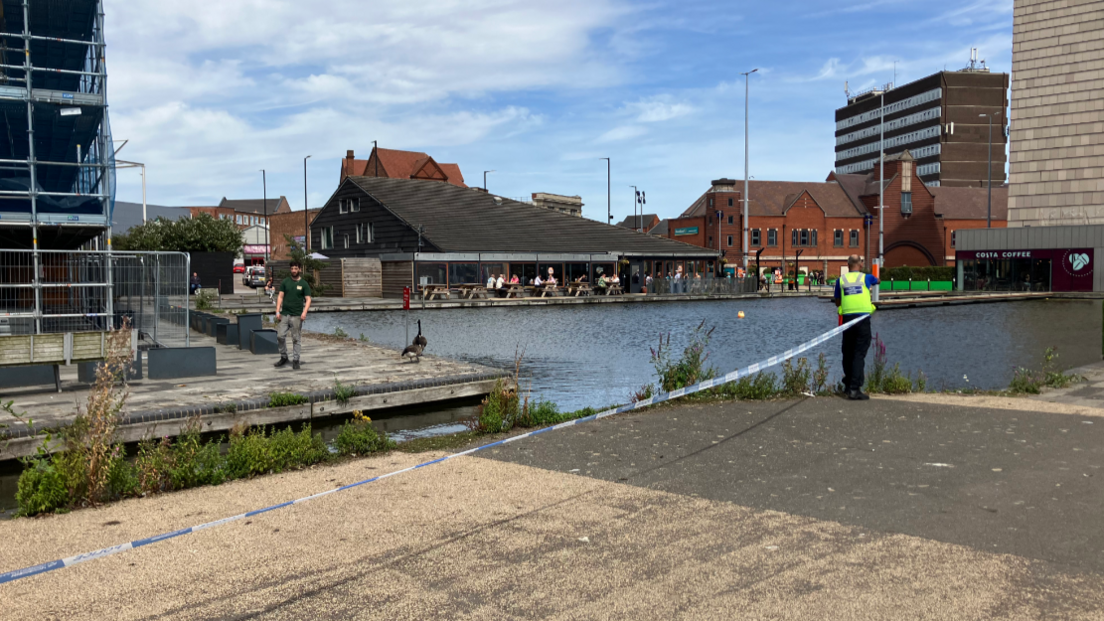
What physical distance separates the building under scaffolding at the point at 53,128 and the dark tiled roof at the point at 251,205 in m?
136

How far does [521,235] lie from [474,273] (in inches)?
226

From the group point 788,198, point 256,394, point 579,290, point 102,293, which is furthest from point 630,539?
point 788,198

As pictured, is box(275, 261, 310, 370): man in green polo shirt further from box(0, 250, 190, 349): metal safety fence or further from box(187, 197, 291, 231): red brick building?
box(187, 197, 291, 231): red brick building

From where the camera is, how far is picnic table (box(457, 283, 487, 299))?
42.8m

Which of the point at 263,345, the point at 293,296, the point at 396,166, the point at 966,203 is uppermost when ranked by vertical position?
the point at 396,166

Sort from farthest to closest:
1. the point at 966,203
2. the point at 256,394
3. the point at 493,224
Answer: the point at 966,203 → the point at 493,224 → the point at 256,394

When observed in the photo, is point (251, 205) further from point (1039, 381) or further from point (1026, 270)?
point (1039, 381)

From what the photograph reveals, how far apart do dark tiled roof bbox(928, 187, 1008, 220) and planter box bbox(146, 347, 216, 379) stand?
89.6m

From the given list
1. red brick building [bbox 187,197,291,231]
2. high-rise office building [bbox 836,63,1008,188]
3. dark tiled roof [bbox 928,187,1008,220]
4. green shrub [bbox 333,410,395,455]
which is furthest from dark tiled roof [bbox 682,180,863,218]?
red brick building [bbox 187,197,291,231]

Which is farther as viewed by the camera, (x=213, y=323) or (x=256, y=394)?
(x=213, y=323)

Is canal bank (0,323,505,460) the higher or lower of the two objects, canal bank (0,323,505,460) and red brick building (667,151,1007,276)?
the lower

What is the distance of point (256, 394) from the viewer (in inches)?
429

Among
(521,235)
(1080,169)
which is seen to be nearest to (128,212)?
(521,235)

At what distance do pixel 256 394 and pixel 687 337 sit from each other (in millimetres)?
14614
